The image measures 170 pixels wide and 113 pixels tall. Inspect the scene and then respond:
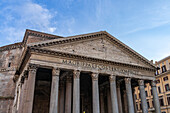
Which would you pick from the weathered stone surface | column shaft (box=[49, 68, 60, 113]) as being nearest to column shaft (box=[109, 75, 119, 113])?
the weathered stone surface

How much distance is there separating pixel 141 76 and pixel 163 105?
48.5ft

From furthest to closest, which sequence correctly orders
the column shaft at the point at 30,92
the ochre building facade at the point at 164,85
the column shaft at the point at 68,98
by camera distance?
the ochre building facade at the point at 164,85
the column shaft at the point at 68,98
the column shaft at the point at 30,92

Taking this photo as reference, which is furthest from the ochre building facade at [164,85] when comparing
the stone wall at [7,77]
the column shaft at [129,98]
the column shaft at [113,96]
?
the stone wall at [7,77]

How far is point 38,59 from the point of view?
13.4m

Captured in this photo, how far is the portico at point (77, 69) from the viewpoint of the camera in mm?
13312

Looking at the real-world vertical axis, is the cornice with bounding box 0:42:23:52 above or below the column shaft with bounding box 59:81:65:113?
above

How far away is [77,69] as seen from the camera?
14805 millimetres

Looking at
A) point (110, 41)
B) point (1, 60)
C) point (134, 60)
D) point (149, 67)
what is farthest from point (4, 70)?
point (149, 67)

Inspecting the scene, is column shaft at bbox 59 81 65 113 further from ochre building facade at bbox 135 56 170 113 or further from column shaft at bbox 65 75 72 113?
ochre building facade at bbox 135 56 170 113

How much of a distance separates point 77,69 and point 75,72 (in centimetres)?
37

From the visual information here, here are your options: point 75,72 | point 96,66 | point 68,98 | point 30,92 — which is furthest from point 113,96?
point 30,92

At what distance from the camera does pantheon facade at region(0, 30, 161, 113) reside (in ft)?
43.9

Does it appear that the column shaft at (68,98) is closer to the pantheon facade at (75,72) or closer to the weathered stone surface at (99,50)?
the pantheon facade at (75,72)

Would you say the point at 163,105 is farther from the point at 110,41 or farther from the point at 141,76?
the point at 110,41
